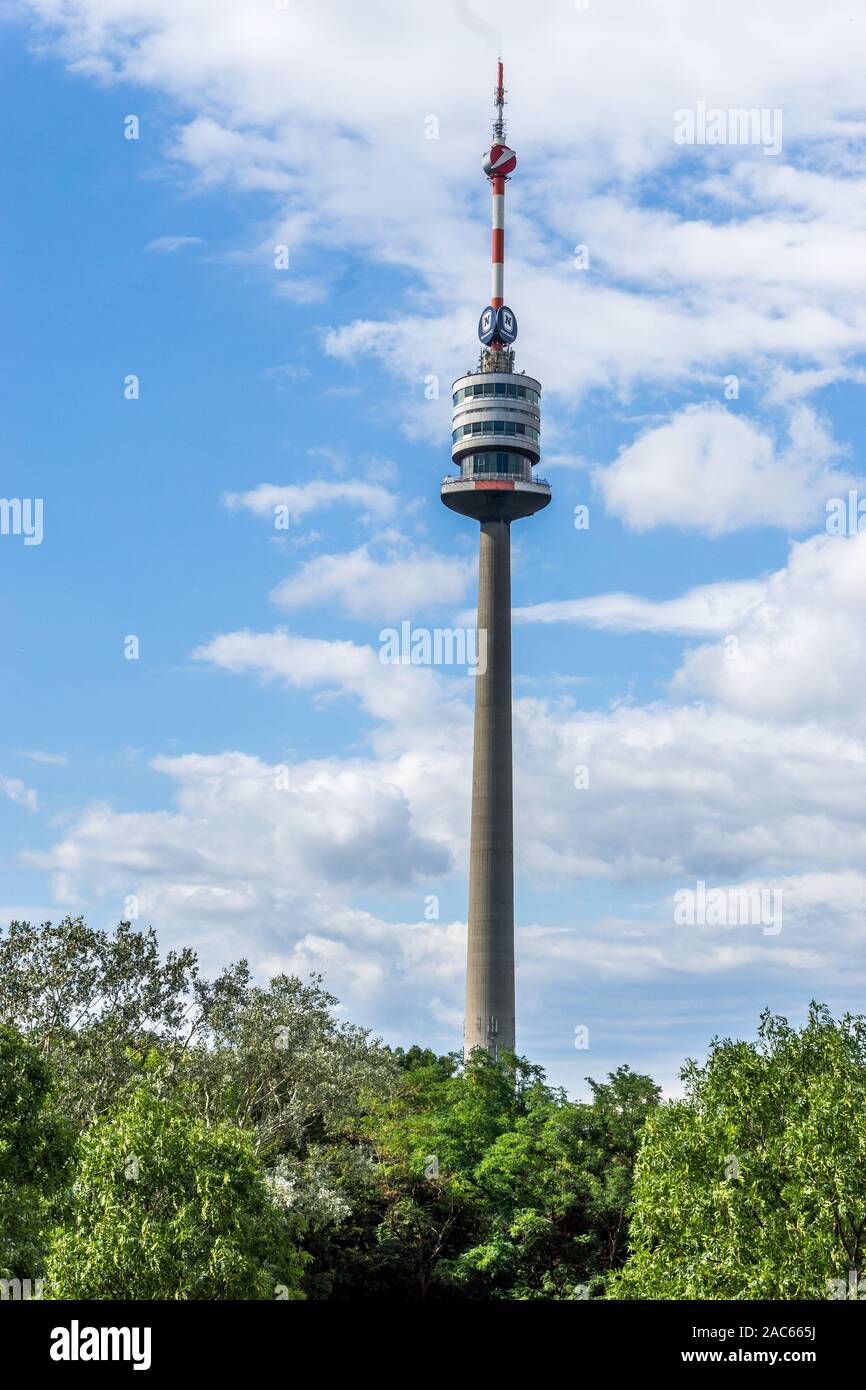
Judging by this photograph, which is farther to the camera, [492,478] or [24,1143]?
[492,478]

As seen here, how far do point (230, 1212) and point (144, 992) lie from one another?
2163cm

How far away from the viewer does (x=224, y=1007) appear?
202 ft

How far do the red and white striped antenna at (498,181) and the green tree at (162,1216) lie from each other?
10761 cm

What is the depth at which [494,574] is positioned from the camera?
429 ft

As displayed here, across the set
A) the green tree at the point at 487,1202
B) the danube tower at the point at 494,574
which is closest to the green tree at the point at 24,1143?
the green tree at the point at 487,1202

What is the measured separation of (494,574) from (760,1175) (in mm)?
93448

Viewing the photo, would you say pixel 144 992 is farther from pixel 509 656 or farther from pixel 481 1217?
pixel 509 656

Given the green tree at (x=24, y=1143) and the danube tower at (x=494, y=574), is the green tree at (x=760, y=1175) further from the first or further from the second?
the danube tower at (x=494, y=574)

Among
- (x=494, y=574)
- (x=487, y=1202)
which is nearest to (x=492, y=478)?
(x=494, y=574)

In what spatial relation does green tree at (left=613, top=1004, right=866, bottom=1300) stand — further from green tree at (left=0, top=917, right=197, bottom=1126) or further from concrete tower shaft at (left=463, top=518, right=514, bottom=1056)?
concrete tower shaft at (left=463, top=518, right=514, bottom=1056)

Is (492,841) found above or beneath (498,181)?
beneath
